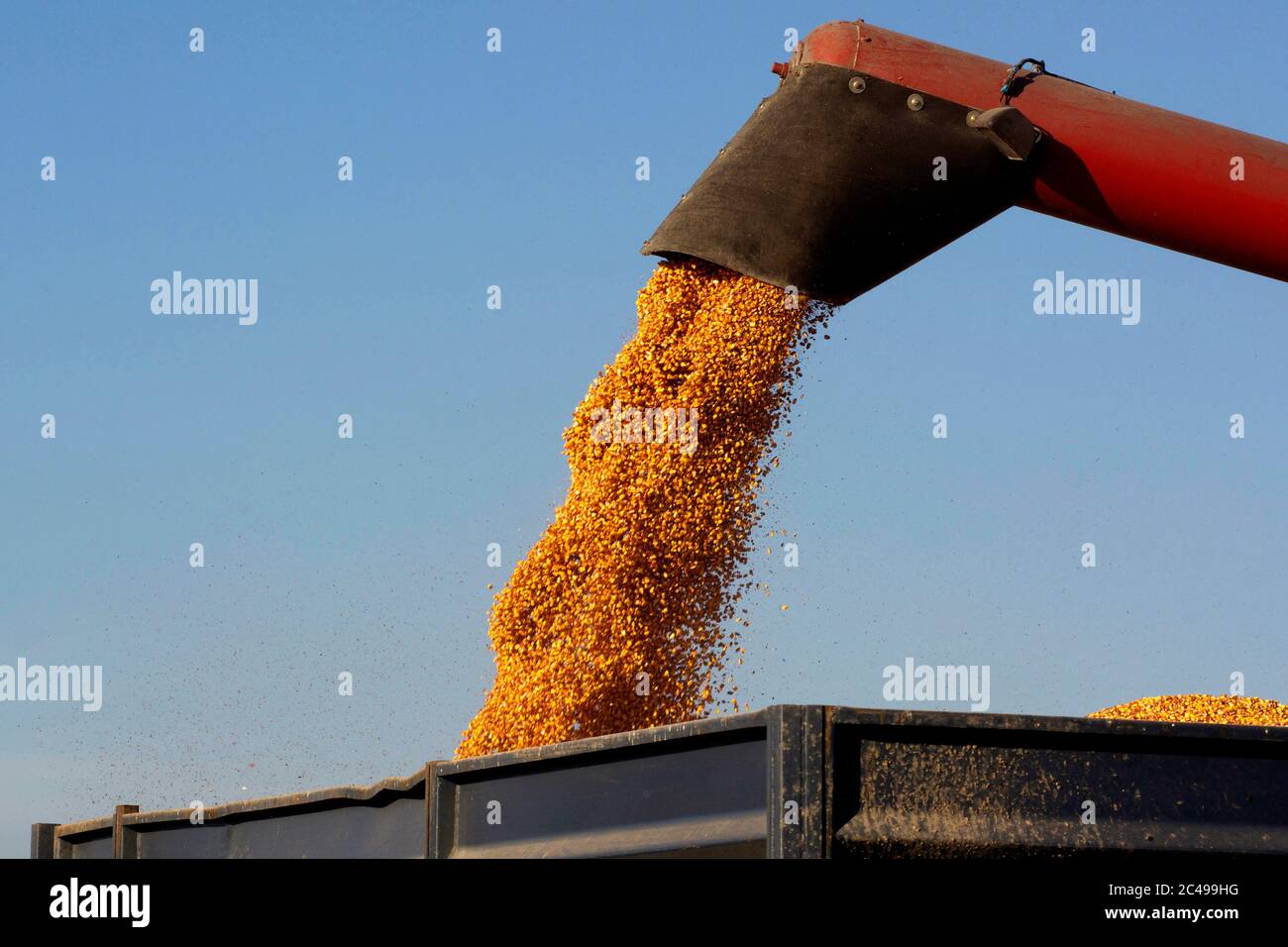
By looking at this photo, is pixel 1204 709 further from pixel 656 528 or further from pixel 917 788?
pixel 917 788

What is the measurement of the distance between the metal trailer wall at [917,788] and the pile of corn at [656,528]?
2.35m

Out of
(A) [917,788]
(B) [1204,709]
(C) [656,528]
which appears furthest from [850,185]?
(B) [1204,709]

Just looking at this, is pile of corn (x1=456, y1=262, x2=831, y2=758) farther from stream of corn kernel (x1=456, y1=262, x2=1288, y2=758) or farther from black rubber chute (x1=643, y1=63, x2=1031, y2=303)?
black rubber chute (x1=643, y1=63, x2=1031, y2=303)

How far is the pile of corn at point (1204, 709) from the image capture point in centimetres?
659

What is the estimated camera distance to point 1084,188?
188 inches

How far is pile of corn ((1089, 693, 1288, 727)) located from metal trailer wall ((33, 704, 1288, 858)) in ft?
11.5

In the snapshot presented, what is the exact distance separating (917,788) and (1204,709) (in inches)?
173

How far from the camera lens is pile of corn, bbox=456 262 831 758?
19.0 feet

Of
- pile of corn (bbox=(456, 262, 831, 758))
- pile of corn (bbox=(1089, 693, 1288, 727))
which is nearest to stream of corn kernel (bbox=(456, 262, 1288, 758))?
pile of corn (bbox=(456, 262, 831, 758))

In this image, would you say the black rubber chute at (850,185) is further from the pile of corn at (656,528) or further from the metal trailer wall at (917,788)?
the metal trailer wall at (917,788)

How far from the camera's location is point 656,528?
5852 millimetres

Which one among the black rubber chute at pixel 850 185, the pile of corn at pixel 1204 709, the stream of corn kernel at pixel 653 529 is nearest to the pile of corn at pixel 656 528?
the stream of corn kernel at pixel 653 529
